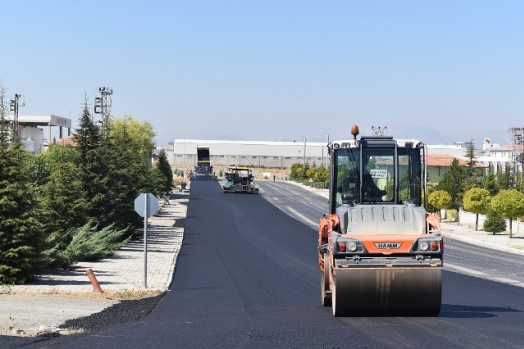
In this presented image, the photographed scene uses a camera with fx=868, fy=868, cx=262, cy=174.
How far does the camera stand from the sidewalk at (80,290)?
54.0 feet

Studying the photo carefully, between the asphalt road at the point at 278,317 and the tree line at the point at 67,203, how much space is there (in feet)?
12.6

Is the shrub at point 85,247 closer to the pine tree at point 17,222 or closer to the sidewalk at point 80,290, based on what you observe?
the sidewalk at point 80,290

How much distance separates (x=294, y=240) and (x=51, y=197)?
18227mm

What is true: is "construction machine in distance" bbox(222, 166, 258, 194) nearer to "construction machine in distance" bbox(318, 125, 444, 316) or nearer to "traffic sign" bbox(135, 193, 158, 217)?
"traffic sign" bbox(135, 193, 158, 217)

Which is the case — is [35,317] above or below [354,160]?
below

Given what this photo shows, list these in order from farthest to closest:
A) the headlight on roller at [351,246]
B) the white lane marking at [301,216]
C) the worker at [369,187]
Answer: the white lane marking at [301,216], the worker at [369,187], the headlight on roller at [351,246]

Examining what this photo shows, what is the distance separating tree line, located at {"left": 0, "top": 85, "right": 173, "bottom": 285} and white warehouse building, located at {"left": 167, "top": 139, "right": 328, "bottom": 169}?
123 m

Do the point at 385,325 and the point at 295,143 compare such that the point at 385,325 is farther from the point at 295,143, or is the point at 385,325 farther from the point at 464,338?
the point at 295,143

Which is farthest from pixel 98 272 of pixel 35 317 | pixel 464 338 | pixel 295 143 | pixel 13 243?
pixel 295 143

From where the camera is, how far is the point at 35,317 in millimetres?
16719

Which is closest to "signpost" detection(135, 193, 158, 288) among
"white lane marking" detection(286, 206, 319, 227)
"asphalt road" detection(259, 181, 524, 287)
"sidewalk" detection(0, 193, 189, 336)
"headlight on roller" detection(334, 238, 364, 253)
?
"sidewalk" detection(0, 193, 189, 336)

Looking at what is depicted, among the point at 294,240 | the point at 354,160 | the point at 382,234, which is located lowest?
the point at 294,240

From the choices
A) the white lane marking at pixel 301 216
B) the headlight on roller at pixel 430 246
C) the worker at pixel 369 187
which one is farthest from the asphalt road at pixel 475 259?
the headlight on roller at pixel 430 246

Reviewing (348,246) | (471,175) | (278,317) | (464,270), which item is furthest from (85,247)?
(471,175)
